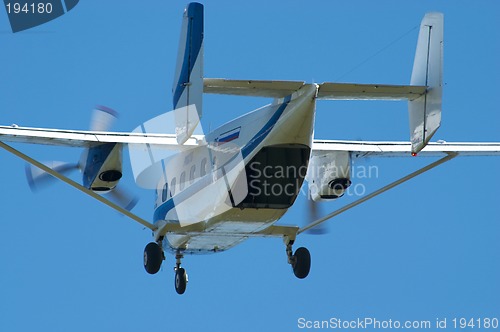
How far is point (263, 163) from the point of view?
24453mm

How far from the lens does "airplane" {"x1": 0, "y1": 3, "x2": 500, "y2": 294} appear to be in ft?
78.5

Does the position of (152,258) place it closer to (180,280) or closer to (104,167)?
(180,280)

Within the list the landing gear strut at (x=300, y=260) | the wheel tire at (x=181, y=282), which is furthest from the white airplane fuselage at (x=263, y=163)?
the wheel tire at (x=181, y=282)

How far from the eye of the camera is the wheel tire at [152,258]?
91.8 feet

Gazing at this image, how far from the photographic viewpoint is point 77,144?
95.9 feet

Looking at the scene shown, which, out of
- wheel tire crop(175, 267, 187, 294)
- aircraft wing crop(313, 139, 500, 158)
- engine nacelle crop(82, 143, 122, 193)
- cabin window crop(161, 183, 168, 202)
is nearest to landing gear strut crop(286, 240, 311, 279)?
aircraft wing crop(313, 139, 500, 158)

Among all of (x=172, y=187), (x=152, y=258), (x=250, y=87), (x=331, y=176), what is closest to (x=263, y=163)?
(x=250, y=87)

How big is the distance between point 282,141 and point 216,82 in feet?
5.76

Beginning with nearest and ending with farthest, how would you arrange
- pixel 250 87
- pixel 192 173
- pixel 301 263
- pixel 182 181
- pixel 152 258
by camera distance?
pixel 250 87 < pixel 192 173 < pixel 152 258 < pixel 182 181 < pixel 301 263

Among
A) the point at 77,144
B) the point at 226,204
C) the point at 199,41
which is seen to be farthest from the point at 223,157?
the point at 77,144

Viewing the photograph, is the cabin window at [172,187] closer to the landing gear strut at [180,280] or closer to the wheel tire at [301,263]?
the landing gear strut at [180,280]

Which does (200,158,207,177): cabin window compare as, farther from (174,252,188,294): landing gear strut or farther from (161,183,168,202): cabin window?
(174,252,188,294): landing gear strut

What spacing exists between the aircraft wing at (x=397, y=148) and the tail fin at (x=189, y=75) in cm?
599

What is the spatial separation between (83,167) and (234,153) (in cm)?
554
